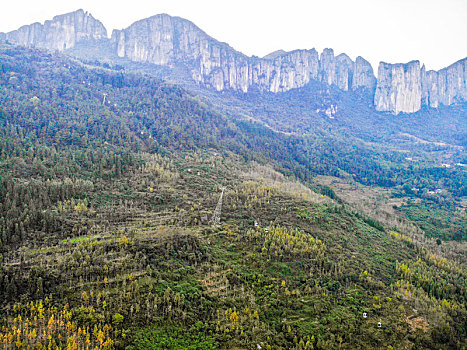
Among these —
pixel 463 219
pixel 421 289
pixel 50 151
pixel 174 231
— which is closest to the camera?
pixel 421 289

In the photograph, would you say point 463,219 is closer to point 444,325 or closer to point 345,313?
point 444,325

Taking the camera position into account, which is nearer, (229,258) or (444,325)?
(444,325)

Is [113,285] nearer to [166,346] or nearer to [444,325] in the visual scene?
[166,346]

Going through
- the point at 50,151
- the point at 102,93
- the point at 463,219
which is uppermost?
the point at 102,93

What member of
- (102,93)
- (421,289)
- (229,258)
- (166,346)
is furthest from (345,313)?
(102,93)

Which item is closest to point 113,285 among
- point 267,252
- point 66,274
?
point 66,274

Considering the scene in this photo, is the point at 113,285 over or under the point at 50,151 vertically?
under

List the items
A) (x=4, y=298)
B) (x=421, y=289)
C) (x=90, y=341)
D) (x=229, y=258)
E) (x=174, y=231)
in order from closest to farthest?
(x=90, y=341) < (x=4, y=298) < (x=421, y=289) < (x=229, y=258) < (x=174, y=231)
